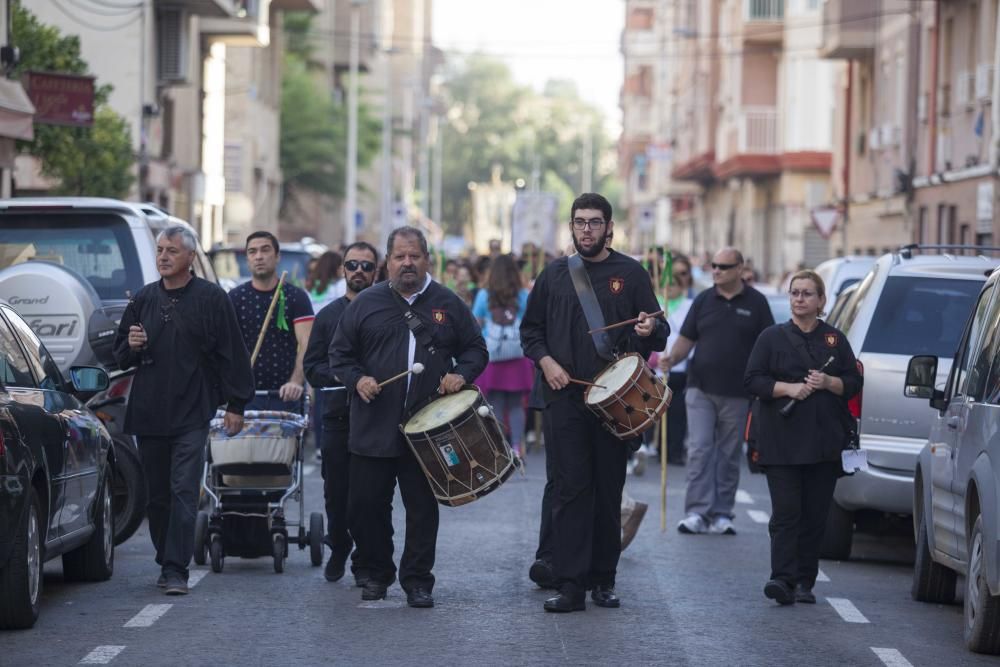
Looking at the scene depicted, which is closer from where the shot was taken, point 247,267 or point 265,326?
point 265,326

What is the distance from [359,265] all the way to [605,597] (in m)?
2.50

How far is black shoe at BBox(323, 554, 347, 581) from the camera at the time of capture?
11086mm

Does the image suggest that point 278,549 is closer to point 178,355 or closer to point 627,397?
point 178,355

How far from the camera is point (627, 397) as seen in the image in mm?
9898

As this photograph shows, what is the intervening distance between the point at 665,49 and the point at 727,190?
1031 inches

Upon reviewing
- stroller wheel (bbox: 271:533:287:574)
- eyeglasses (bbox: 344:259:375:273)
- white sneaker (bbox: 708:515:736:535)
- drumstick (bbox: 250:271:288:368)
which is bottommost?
white sneaker (bbox: 708:515:736:535)

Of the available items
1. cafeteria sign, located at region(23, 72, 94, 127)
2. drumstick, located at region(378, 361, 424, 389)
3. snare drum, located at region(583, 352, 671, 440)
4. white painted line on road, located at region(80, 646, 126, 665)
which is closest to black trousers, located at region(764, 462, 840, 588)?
snare drum, located at region(583, 352, 671, 440)

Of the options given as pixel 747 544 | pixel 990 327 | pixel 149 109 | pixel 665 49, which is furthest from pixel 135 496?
pixel 665 49

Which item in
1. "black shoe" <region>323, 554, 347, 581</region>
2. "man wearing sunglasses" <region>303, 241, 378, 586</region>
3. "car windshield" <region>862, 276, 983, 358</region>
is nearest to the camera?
"man wearing sunglasses" <region>303, 241, 378, 586</region>

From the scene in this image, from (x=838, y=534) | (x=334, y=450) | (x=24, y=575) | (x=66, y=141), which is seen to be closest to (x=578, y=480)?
(x=334, y=450)

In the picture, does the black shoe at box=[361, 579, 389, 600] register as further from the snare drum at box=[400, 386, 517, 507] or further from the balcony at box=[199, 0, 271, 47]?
the balcony at box=[199, 0, 271, 47]

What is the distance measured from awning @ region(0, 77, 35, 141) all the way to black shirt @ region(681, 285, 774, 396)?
8.24 m

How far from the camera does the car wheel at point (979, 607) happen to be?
9.03 metres

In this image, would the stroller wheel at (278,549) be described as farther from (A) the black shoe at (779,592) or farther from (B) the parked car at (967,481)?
(B) the parked car at (967,481)
